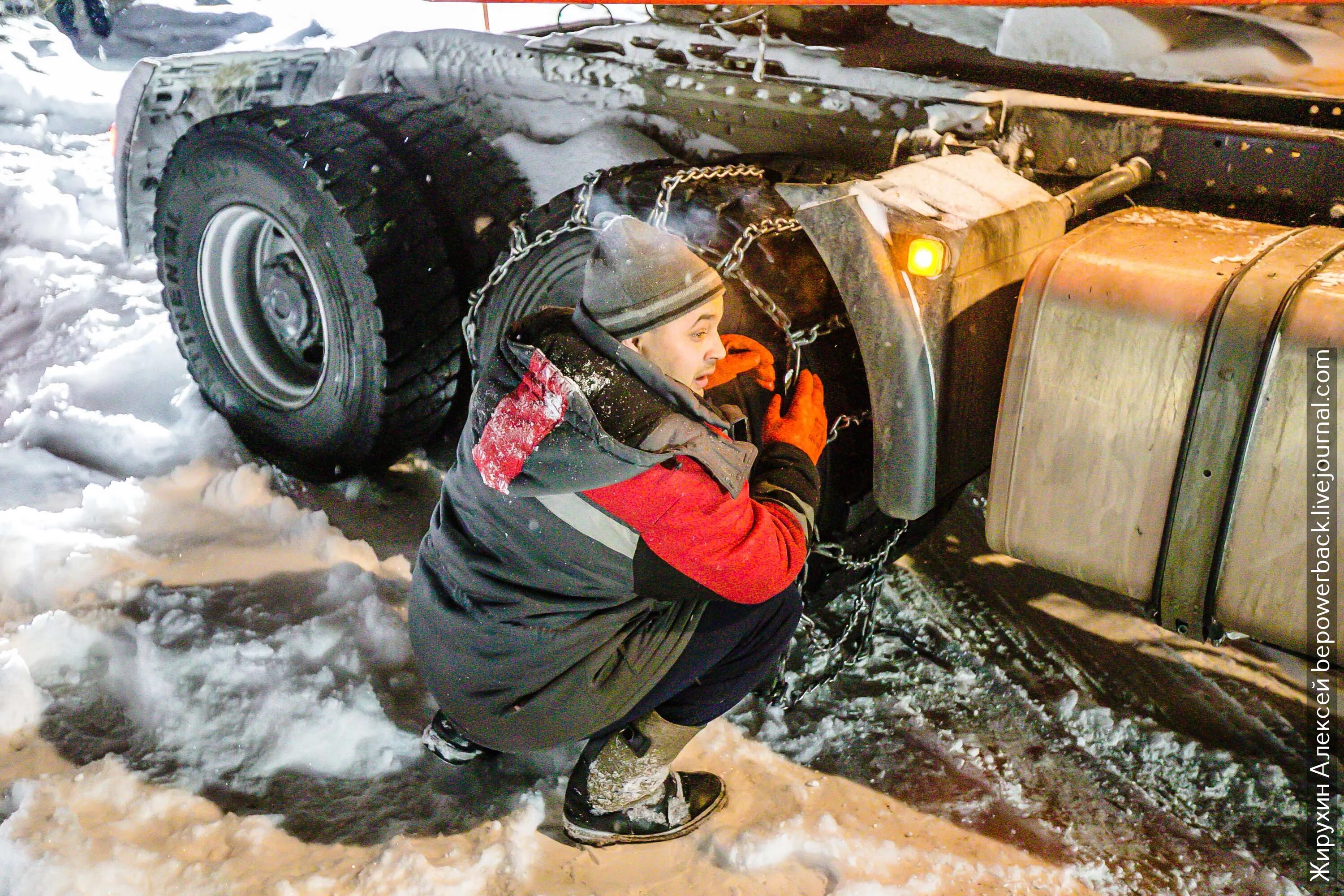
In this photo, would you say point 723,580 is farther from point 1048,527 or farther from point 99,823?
point 99,823

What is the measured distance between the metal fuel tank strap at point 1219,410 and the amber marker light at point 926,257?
17.7 inches

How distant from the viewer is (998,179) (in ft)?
6.59

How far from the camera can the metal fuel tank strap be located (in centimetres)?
157

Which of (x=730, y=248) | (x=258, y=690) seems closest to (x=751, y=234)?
(x=730, y=248)

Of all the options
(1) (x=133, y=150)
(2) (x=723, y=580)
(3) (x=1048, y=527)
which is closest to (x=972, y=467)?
(3) (x=1048, y=527)

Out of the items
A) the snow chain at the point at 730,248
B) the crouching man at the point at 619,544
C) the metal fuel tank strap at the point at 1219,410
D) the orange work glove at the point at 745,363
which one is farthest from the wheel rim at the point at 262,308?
the metal fuel tank strap at the point at 1219,410

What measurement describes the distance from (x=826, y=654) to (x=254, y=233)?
2.27 meters

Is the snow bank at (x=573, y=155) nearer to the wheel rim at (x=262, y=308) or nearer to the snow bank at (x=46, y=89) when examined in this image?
the wheel rim at (x=262, y=308)

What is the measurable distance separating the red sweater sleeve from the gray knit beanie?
25 cm

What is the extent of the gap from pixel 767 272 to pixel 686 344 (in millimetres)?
454

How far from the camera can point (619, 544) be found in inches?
69.2

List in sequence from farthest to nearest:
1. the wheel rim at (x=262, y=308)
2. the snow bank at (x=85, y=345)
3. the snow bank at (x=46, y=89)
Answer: the snow bank at (x=46, y=89) < the snow bank at (x=85, y=345) < the wheel rim at (x=262, y=308)

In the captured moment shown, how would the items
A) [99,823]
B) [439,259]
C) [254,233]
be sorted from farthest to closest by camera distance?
[254,233] < [439,259] < [99,823]

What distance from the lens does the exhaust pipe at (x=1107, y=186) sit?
6.52 feet
